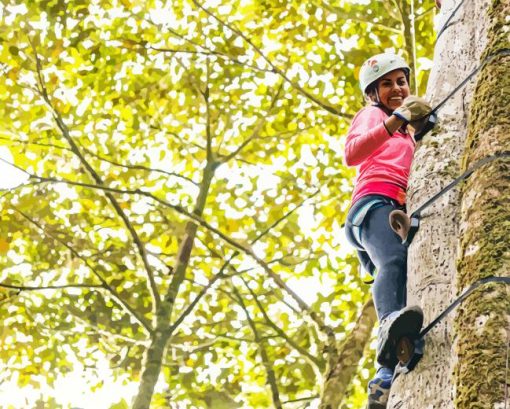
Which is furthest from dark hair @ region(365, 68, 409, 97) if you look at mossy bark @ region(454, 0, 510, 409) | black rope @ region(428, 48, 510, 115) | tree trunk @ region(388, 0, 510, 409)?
mossy bark @ region(454, 0, 510, 409)

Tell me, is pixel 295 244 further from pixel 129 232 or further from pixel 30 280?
pixel 30 280

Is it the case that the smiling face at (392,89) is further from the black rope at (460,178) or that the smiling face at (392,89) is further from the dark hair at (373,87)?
the black rope at (460,178)

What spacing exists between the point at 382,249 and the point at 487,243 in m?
1.12

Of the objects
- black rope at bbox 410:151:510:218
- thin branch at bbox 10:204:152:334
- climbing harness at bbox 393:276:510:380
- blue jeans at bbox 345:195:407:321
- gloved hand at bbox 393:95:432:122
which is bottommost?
climbing harness at bbox 393:276:510:380

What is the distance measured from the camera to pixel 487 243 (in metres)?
1.94

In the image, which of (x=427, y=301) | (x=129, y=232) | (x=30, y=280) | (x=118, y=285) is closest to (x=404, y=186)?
(x=427, y=301)

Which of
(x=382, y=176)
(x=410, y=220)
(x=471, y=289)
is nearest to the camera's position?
(x=471, y=289)

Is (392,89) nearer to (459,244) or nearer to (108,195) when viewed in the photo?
(459,244)

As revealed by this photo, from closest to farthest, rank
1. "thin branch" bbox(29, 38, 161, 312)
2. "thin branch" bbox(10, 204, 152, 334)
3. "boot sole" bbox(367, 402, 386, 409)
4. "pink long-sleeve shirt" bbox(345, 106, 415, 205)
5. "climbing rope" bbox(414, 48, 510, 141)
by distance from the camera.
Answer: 1. "climbing rope" bbox(414, 48, 510, 141)
2. "boot sole" bbox(367, 402, 386, 409)
3. "pink long-sleeve shirt" bbox(345, 106, 415, 205)
4. "thin branch" bbox(10, 204, 152, 334)
5. "thin branch" bbox(29, 38, 161, 312)

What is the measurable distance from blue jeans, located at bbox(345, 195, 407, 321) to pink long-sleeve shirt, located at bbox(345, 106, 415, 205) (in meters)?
0.05

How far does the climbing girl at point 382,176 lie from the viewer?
9.23ft

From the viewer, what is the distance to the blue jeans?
288cm

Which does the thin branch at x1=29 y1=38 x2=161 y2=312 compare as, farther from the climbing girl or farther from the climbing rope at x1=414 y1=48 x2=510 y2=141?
the climbing rope at x1=414 y1=48 x2=510 y2=141

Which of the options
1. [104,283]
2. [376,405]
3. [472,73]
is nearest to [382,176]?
[472,73]
